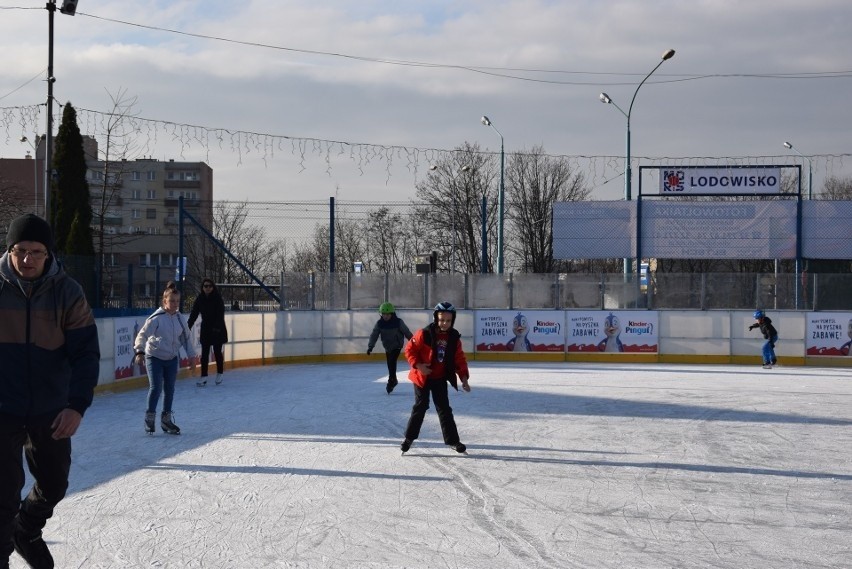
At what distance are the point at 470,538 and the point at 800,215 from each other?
23.4 meters

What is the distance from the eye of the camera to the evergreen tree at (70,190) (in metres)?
24.6

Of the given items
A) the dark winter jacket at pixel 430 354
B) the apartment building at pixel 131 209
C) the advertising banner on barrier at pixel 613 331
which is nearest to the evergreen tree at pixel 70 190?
the apartment building at pixel 131 209

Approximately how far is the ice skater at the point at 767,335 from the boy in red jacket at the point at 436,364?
1453 centimetres

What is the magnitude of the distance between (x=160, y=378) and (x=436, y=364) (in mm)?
3098

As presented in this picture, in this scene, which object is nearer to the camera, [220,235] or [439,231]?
[220,235]

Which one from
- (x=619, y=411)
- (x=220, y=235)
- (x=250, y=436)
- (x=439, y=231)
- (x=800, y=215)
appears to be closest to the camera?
(x=250, y=436)

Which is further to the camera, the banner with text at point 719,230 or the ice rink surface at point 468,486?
the banner with text at point 719,230

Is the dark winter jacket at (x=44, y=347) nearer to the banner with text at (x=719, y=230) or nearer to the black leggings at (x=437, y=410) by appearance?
the black leggings at (x=437, y=410)

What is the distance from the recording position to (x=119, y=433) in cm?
1071

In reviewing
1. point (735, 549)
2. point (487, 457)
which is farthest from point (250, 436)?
point (735, 549)

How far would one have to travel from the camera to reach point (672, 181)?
91.8 feet

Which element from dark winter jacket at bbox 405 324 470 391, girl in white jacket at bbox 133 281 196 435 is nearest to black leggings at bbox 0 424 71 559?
dark winter jacket at bbox 405 324 470 391

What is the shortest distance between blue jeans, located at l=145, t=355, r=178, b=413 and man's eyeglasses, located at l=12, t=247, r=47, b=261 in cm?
565

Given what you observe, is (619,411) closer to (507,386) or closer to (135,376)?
(507,386)
